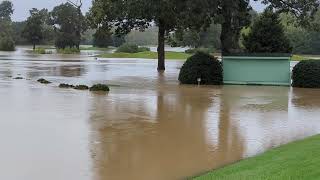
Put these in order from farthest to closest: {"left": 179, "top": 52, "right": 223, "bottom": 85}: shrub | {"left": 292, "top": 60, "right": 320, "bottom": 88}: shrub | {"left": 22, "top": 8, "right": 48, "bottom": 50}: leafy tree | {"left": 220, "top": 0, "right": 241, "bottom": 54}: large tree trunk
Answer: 1. {"left": 22, "top": 8, "right": 48, "bottom": 50}: leafy tree
2. {"left": 220, "top": 0, "right": 241, "bottom": 54}: large tree trunk
3. {"left": 179, "top": 52, "right": 223, "bottom": 85}: shrub
4. {"left": 292, "top": 60, "right": 320, "bottom": 88}: shrub

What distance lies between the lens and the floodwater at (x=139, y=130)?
8781mm

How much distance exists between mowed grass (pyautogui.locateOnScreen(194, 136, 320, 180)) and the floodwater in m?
0.70

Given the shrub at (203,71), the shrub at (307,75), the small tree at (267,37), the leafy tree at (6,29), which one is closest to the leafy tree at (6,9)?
the leafy tree at (6,29)

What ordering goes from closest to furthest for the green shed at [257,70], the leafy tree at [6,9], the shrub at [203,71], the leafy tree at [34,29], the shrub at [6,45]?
Answer: 1. the shrub at [203,71]
2. the green shed at [257,70]
3. the shrub at [6,45]
4. the leafy tree at [34,29]
5. the leafy tree at [6,9]

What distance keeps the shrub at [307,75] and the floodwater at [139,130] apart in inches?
103

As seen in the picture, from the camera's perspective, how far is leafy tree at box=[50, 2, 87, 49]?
8319 cm

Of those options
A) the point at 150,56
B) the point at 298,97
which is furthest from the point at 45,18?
the point at 298,97

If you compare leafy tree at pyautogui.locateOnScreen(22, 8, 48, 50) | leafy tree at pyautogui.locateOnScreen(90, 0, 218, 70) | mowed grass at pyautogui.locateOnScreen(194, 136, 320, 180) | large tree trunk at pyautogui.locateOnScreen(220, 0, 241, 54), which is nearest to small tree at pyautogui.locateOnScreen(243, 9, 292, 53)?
large tree trunk at pyautogui.locateOnScreen(220, 0, 241, 54)

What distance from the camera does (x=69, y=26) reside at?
86875 mm

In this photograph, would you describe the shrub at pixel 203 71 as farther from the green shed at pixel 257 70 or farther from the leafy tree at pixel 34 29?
the leafy tree at pixel 34 29

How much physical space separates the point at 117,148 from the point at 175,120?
3796 millimetres

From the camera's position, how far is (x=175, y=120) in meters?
13.8

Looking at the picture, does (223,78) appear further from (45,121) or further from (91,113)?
(45,121)

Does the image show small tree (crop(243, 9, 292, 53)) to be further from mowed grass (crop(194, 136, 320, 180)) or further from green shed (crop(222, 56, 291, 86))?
mowed grass (crop(194, 136, 320, 180))
